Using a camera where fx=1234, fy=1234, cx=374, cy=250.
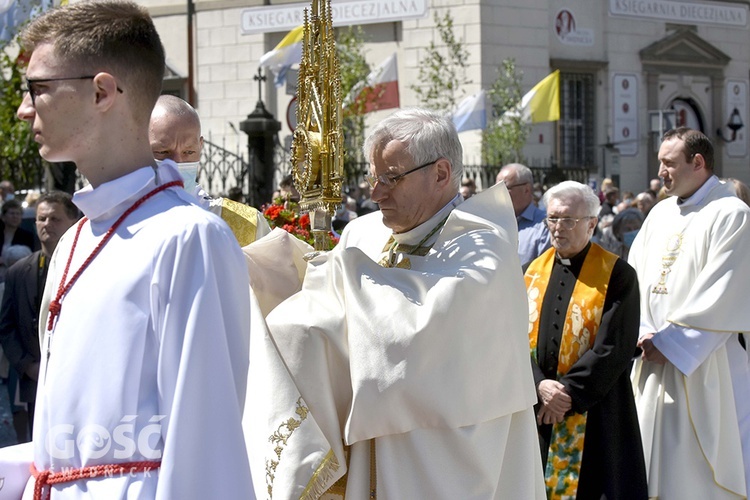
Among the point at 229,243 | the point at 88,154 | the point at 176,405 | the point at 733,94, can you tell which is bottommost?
the point at 176,405

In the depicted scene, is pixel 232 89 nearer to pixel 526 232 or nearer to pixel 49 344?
pixel 526 232

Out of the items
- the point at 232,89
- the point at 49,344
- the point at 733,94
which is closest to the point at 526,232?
the point at 49,344

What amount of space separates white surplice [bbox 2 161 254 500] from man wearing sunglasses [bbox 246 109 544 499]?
1.34 meters

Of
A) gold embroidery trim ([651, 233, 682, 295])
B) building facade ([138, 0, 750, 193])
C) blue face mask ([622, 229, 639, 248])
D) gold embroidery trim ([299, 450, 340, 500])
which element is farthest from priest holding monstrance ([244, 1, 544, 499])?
building facade ([138, 0, 750, 193])

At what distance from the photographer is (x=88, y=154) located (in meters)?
2.37

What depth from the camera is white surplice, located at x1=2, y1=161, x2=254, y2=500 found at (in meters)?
2.21

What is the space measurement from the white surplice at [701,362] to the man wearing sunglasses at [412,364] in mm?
2566

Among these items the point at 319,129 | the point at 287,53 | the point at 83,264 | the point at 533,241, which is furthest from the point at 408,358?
the point at 287,53

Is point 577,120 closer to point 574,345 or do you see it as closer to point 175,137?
point 574,345

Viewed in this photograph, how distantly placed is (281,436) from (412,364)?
1.56 ft

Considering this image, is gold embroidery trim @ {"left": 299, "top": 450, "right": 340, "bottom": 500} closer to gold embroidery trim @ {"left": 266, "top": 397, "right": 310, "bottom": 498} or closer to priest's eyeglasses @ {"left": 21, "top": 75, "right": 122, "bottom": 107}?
gold embroidery trim @ {"left": 266, "top": 397, "right": 310, "bottom": 498}

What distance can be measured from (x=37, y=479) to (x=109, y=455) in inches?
8.0

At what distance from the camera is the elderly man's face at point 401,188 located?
3961mm

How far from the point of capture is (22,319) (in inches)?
272
